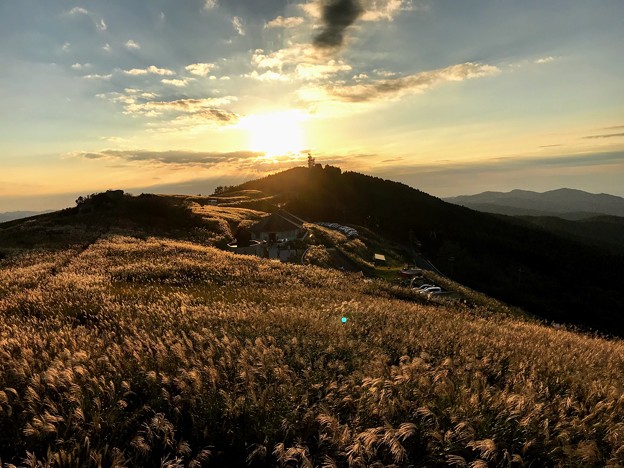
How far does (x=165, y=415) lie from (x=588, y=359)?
9.89 meters

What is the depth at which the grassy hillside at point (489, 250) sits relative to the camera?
9075 cm

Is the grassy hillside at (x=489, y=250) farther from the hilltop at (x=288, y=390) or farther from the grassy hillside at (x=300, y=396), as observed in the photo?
the grassy hillside at (x=300, y=396)

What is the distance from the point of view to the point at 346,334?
32.5 ft

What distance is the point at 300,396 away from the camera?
245 inches

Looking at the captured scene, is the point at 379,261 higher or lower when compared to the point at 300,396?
lower

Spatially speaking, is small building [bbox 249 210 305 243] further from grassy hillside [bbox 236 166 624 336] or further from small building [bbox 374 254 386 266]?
grassy hillside [bbox 236 166 624 336]

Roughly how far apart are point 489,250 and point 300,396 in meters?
132

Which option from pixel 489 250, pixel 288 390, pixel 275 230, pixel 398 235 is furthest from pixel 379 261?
pixel 489 250

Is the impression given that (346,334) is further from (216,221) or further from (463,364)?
(216,221)

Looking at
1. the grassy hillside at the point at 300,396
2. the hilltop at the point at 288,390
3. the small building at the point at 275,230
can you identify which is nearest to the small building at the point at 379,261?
the small building at the point at 275,230

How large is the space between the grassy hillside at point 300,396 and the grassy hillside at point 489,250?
260 ft

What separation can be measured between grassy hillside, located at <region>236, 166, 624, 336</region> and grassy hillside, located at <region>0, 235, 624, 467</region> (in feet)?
260

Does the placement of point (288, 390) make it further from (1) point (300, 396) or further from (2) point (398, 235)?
(2) point (398, 235)

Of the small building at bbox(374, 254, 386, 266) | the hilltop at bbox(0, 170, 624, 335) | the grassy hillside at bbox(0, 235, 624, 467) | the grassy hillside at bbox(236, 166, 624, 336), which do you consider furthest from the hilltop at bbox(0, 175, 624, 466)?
the grassy hillside at bbox(236, 166, 624, 336)
